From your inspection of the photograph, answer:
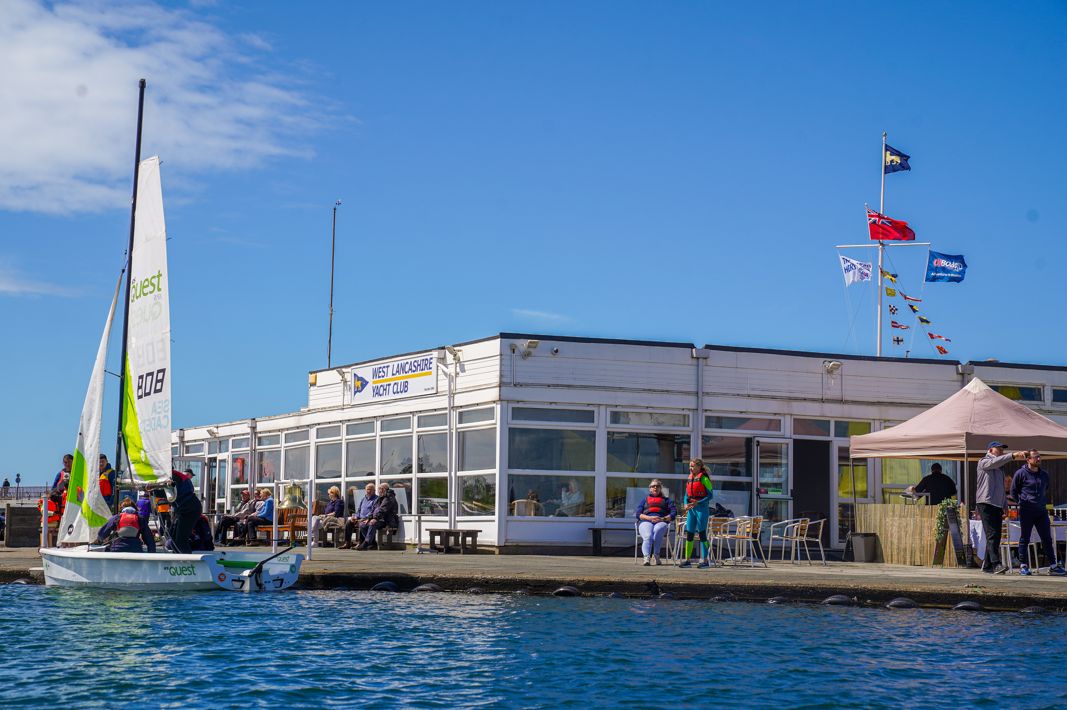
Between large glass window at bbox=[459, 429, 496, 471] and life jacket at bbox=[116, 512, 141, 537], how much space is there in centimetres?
783

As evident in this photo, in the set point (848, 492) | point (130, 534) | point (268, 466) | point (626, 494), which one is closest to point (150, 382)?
point (130, 534)

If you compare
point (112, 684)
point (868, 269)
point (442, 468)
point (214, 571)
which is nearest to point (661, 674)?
point (112, 684)

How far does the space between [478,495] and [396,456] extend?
3148 millimetres

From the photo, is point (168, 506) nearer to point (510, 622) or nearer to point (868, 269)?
point (510, 622)

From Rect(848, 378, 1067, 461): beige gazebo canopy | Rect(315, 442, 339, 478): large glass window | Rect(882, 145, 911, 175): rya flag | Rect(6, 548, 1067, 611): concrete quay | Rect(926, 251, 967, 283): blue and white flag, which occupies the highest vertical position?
Rect(882, 145, 911, 175): rya flag

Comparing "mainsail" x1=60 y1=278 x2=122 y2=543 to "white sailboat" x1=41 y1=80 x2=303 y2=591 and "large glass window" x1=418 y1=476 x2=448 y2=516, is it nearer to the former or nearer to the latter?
"white sailboat" x1=41 y1=80 x2=303 y2=591

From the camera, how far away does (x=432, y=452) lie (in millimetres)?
25547

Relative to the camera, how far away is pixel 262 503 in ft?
89.8

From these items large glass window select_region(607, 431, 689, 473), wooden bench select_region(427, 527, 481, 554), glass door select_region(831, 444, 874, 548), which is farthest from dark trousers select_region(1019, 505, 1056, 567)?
wooden bench select_region(427, 527, 481, 554)

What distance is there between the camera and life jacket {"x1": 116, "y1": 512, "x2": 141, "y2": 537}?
17.2 m

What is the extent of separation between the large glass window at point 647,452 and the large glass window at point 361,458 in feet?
19.5

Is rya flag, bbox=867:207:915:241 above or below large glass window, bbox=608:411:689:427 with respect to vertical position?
above

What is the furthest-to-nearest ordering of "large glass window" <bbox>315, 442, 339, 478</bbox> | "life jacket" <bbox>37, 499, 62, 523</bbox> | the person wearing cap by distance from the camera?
"large glass window" <bbox>315, 442, 339, 478</bbox> < "life jacket" <bbox>37, 499, 62, 523</bbox> < the person wearing cap

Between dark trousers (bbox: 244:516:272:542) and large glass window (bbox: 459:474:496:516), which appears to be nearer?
large glass window (bbox: 459:474:496:516)
